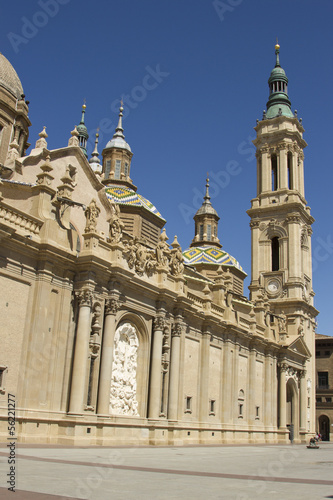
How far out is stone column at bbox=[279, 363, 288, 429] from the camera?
53.7 metres

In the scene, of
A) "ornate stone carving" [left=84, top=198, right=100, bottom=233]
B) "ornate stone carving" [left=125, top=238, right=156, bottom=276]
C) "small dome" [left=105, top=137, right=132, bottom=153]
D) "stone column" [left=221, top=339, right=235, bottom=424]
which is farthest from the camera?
"small dome" [left=105, top=137, right=132, bottom=153]

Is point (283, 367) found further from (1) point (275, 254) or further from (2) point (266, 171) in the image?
(2) point (266, 171)

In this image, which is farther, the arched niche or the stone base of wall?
the arched niche

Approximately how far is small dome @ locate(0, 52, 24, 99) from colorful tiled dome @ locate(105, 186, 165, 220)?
12.1 meters

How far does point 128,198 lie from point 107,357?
71.0 feet

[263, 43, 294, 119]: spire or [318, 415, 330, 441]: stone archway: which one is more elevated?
[263, 43, 294, 119]: spire

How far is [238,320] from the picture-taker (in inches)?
1833

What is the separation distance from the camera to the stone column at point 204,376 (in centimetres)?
3900

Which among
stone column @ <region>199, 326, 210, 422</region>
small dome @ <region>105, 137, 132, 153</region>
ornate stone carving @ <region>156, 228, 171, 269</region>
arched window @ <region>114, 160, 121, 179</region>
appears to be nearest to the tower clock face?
small dome @ <region>105, 137, 132, 153</region>

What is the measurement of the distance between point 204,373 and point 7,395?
18632 millimetres

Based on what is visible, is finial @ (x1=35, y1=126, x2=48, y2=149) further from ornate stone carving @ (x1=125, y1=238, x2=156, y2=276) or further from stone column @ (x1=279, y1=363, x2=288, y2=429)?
stone column @ (x1=279, y1=363, x2=288, y2=429)

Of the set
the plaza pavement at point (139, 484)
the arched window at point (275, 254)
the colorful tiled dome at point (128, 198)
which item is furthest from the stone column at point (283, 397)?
the plaza pavement at point (139, 484)

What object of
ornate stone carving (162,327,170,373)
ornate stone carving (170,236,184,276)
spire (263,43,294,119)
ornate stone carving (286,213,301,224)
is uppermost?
spire (263,43,294,119)

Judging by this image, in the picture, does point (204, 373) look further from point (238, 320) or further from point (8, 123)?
point (8, 123)
